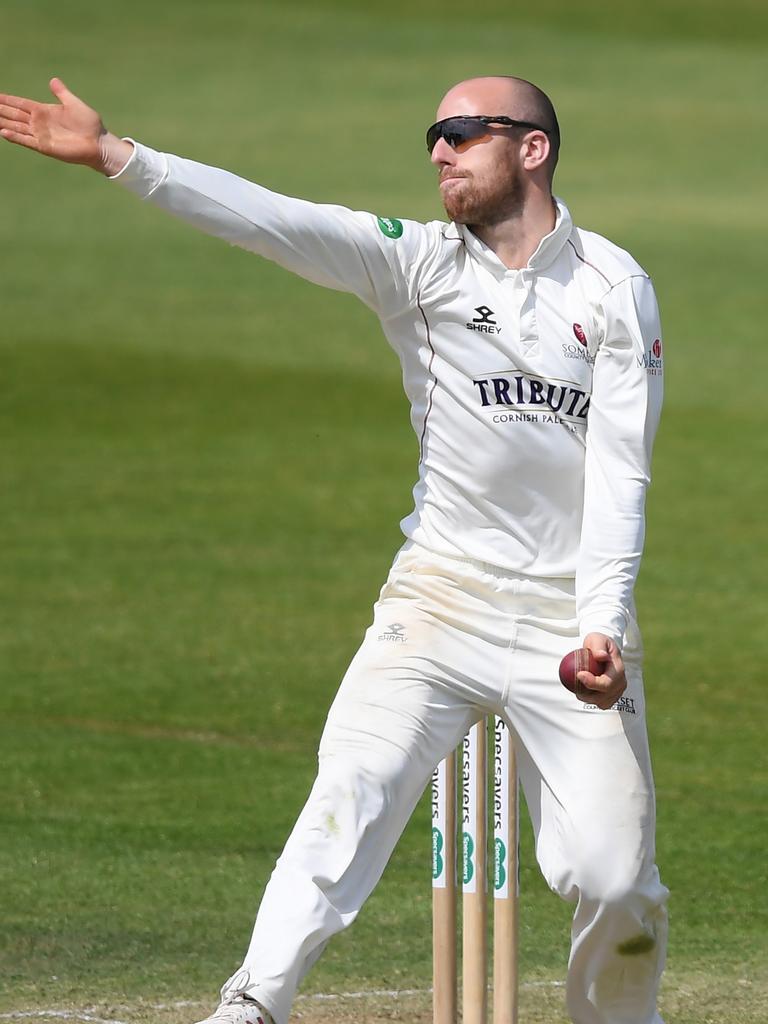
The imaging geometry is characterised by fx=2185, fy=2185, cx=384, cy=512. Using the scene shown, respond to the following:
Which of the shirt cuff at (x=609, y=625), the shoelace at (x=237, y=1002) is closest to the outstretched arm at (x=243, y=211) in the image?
the shirt cuff at (x=609, y=625)

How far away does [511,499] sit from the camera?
480 centimetres

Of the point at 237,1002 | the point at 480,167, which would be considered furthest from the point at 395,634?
the point at 480,167

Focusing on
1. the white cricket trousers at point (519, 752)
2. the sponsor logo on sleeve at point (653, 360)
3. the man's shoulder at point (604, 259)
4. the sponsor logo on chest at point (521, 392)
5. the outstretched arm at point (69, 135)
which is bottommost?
the white cricket trousers at point (519, 752)

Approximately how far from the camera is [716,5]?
4481cm

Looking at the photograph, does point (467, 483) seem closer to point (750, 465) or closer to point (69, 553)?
point (69, 553)

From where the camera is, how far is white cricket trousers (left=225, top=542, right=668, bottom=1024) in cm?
453

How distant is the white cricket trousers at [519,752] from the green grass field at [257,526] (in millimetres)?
1031

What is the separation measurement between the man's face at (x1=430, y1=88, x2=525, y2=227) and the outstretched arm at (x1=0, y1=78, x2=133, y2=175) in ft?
2.57

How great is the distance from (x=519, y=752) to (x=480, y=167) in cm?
131

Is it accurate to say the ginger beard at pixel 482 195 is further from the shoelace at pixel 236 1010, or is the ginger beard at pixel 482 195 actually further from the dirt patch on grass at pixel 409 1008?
the dirt patch on grass at pixel 409 1008

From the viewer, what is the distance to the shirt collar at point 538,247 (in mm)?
4844

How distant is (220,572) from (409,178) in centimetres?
1667

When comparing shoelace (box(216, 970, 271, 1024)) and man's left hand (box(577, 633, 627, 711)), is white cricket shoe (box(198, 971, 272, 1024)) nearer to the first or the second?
shoelace (box(216, 970, 271, 1024))

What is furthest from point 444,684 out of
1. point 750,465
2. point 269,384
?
point 269,384
